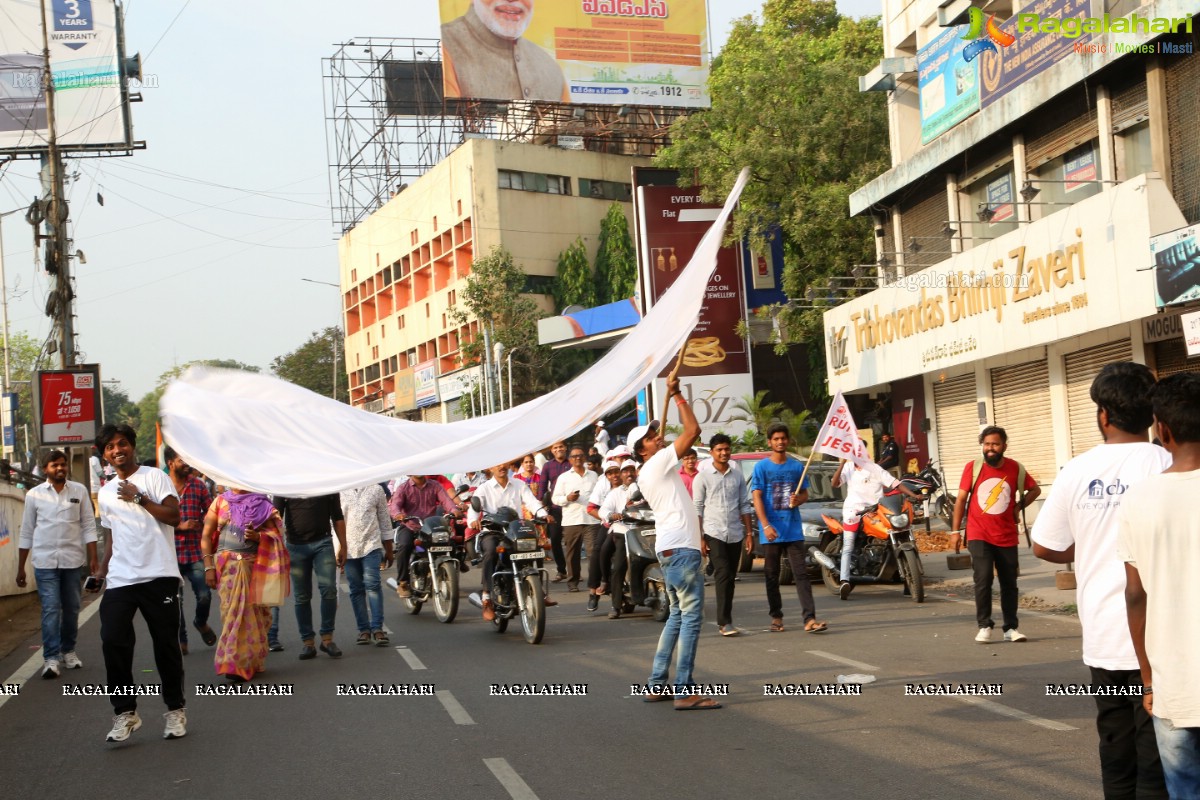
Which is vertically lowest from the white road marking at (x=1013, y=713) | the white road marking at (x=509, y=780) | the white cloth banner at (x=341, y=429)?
the white road marking at (x=1013, y=713)

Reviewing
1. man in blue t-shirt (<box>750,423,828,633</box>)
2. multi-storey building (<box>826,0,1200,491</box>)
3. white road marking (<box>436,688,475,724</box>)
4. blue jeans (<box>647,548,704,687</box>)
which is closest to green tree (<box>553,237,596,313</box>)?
multi-storey building (<box>826,0,1200,491</box>)

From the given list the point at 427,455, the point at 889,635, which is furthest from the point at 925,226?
the point at 427,455

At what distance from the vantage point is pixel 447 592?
1438cm

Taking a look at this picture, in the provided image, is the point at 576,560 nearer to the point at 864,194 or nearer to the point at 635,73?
Result: the point at 864,194

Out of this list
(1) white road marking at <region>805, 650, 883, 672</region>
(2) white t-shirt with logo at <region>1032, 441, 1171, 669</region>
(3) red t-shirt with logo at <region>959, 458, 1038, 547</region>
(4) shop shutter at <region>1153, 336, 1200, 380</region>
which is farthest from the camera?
(4) shop shutter at <region>1153, 336, 1200, 380</region>

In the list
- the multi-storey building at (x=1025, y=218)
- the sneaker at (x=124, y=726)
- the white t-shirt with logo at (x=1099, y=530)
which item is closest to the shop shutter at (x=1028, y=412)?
the multi-storey building at (x=1025, y=218)

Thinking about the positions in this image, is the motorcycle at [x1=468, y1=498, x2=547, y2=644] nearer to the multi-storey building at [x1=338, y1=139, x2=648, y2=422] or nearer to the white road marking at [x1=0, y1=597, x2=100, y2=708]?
the white road marking at [x1=0, y1=597, x2=100, y2=708]

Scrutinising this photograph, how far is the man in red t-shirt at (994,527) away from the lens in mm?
10938

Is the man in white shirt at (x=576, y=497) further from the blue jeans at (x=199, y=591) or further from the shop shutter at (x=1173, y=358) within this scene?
the shop shutter at (x=1173, y=358)

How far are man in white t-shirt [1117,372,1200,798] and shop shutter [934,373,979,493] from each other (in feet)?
75.9

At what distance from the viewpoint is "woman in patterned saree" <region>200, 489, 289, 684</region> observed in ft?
35.0

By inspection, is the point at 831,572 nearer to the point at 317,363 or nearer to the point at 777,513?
the point at 777,513

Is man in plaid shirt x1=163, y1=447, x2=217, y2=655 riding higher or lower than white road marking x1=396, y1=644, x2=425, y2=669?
higher

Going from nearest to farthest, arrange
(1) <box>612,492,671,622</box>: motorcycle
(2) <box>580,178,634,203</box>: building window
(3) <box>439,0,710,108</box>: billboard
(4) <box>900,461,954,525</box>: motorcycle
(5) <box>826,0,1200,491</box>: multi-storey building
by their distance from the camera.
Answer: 1. (1) <box>612,492,671,622</box>: motorcycle
2. (5) <box>826,0,1200,491</box>: multi-storey building
3. (4) <box>900,461,954,525</box>: motorcycle
4. (3) <box>439,0,710,108</box>: billboard
5. (2) <box>580,178,634,203</box>: building window
